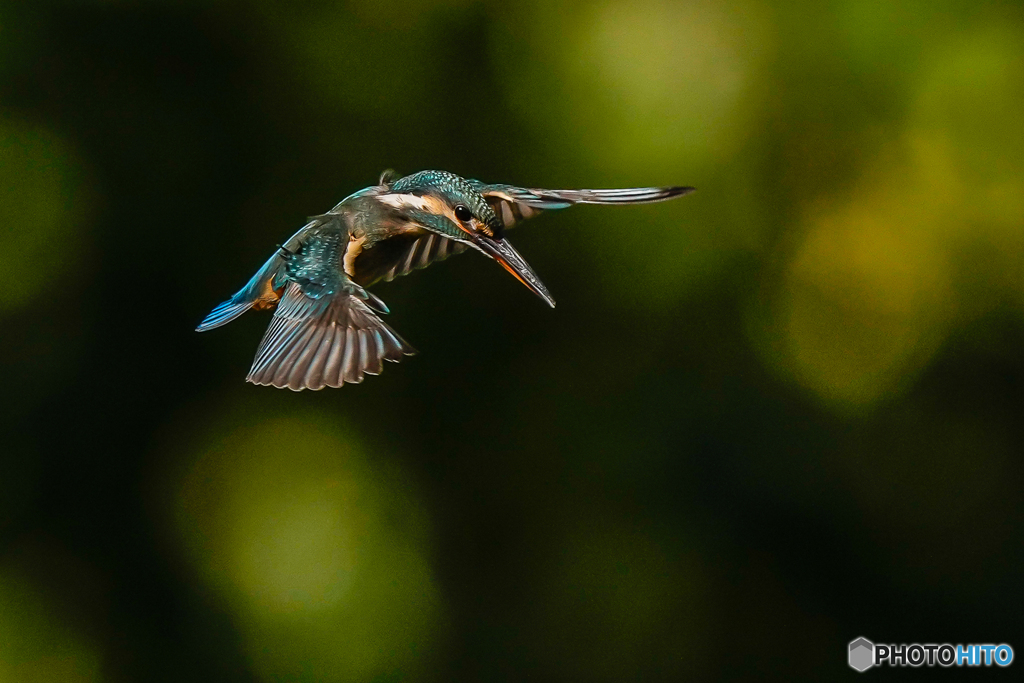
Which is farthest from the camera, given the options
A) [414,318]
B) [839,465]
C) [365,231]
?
[839,465]

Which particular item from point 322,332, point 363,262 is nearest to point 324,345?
point 322,332

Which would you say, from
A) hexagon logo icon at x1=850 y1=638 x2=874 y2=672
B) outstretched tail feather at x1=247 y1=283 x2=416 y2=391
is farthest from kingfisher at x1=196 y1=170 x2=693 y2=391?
hexagon logo icon at x1=850 y1=638 x2=874 y2=672

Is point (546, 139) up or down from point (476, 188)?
up

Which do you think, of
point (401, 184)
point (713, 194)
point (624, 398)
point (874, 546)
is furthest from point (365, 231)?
point (874, 546)

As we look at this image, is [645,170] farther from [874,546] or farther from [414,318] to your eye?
[874,546]

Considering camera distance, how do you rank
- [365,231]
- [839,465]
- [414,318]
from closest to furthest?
1. [365,231]
2. [414,318]
3. [839,465]

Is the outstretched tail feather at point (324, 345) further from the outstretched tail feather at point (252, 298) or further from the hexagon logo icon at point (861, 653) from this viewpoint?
the hexagon logo icon at point (861, 653)
